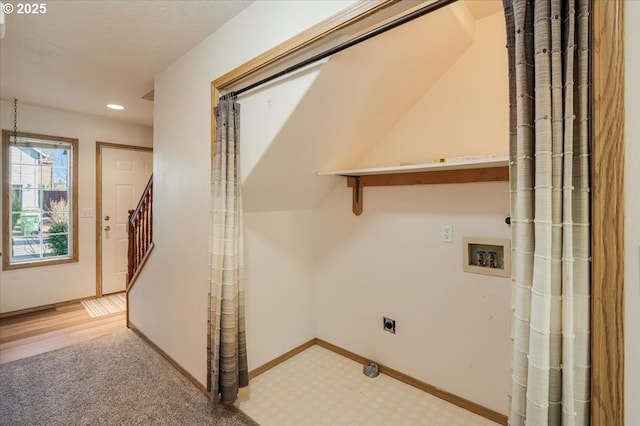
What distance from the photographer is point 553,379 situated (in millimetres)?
792

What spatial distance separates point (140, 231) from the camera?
3.19 metres

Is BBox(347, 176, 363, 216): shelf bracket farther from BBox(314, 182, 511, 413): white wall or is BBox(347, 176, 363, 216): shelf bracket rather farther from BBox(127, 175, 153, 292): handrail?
BBox(127, 175, 153, 292): handrail

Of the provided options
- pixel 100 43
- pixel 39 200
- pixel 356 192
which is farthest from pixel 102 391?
pixel 39 200

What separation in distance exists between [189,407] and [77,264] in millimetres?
3006

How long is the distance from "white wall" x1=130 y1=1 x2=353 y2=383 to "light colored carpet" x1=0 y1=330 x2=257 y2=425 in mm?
164

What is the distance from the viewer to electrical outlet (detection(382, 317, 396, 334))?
223 cm

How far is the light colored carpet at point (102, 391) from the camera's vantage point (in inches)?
72.3

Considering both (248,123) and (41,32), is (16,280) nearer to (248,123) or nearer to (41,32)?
(41,32)

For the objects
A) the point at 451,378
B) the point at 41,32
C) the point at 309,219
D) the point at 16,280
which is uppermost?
the point at 41,32

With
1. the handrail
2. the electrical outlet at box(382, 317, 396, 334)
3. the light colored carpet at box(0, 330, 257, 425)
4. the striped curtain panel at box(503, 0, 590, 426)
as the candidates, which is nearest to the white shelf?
the striped curtain panel at box(503, 0, 590, 426)

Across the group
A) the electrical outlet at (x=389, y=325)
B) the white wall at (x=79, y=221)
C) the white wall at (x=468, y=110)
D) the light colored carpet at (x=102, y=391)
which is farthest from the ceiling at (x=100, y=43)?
the light colored carpet at (x=102, y=391)

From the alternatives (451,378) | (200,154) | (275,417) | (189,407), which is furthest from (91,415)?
(451,378)

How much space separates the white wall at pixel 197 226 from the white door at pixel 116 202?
1780 mm

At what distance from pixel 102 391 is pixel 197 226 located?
1.28 meters
